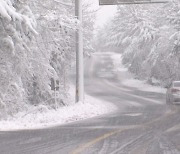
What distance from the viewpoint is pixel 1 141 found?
1270 cm

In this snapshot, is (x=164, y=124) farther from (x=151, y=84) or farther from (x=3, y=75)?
(x=151, y=84)

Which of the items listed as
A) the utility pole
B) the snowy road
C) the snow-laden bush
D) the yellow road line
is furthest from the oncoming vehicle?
the yellow road line

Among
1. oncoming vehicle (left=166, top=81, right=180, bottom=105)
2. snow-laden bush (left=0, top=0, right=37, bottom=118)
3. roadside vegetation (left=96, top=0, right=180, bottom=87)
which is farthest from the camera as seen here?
roadside vegetation (left=96, top=0, right=180, bottom=87)

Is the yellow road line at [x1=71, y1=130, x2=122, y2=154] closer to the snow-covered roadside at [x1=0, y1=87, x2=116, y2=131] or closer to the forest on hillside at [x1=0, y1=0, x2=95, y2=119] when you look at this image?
the snow-covered roadside at [x1=0, y1=87, x2=116, y2=131]

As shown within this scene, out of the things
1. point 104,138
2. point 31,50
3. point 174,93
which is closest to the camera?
point 104,138

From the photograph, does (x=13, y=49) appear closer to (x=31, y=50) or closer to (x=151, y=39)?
(x=31, y=50)

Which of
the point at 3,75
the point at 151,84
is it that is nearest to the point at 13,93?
the point at 3,75

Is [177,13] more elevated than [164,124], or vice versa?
[177,13]

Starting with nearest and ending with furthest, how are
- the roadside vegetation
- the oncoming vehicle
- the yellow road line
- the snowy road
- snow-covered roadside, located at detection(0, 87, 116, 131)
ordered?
the yellow road line → the snowy road → snow-covered roadside, located at detection(0, 87, 116, 131) → the oncoming vehicle → the roadside vegetation

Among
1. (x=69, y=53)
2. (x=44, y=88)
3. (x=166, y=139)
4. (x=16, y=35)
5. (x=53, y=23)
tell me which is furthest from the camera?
(x=69, y=53)

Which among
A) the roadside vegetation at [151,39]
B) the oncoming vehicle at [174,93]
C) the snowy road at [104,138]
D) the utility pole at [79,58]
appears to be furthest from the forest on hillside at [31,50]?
the roadside vegetation at [151,39]

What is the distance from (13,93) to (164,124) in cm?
643

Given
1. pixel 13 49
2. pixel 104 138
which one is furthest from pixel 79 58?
pixel 104 138

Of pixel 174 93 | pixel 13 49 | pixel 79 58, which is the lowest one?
pixel 174 93
